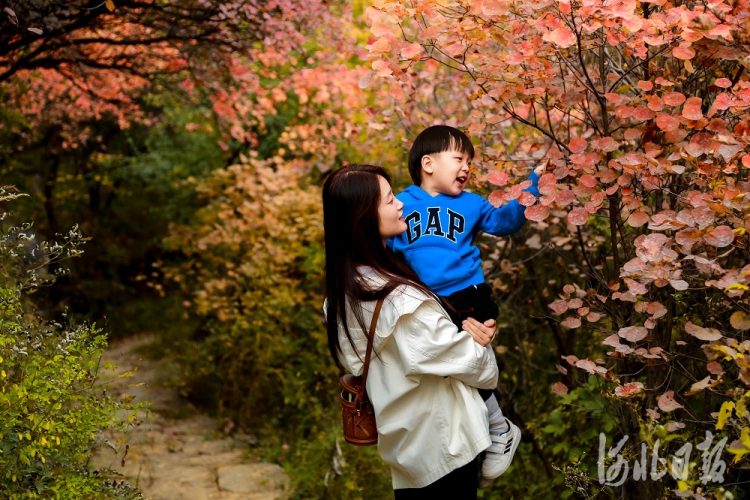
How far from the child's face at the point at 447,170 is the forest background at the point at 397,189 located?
0.22 metres

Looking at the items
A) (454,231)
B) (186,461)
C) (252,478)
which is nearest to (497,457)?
(454,231)

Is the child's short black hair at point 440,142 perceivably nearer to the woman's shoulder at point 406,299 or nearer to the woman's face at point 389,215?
the woman's face at point 389,215

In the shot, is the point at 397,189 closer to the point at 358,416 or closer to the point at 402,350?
the point at 358,416

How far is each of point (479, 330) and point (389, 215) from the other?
17.8 inches

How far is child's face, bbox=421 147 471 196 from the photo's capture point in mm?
2285

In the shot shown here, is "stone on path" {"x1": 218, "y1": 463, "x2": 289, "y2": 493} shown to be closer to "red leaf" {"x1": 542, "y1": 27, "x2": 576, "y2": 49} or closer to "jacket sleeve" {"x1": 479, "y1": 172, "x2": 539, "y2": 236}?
"jacket sleeve" {"x1": 479, "y1": 172, "x2": 539, "y2": 236}

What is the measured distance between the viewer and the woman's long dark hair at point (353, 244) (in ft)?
7.02

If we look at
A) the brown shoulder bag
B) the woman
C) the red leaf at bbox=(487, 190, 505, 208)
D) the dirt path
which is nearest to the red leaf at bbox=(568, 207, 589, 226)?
the red leaf at bbox=(487, 190, 505, 208)

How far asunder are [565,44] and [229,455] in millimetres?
3702

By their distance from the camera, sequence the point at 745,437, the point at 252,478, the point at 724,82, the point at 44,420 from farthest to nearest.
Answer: the point at 252,478 < the point at 44,420 < the point at 724,82 < the point at 745,437

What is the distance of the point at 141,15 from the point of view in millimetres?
4020

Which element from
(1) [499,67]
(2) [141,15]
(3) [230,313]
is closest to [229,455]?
(3) [230,313]

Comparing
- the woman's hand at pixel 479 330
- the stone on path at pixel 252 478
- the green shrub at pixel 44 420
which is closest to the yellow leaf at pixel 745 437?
the woman's hand at pixel 479 330

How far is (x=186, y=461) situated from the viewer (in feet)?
14.8
